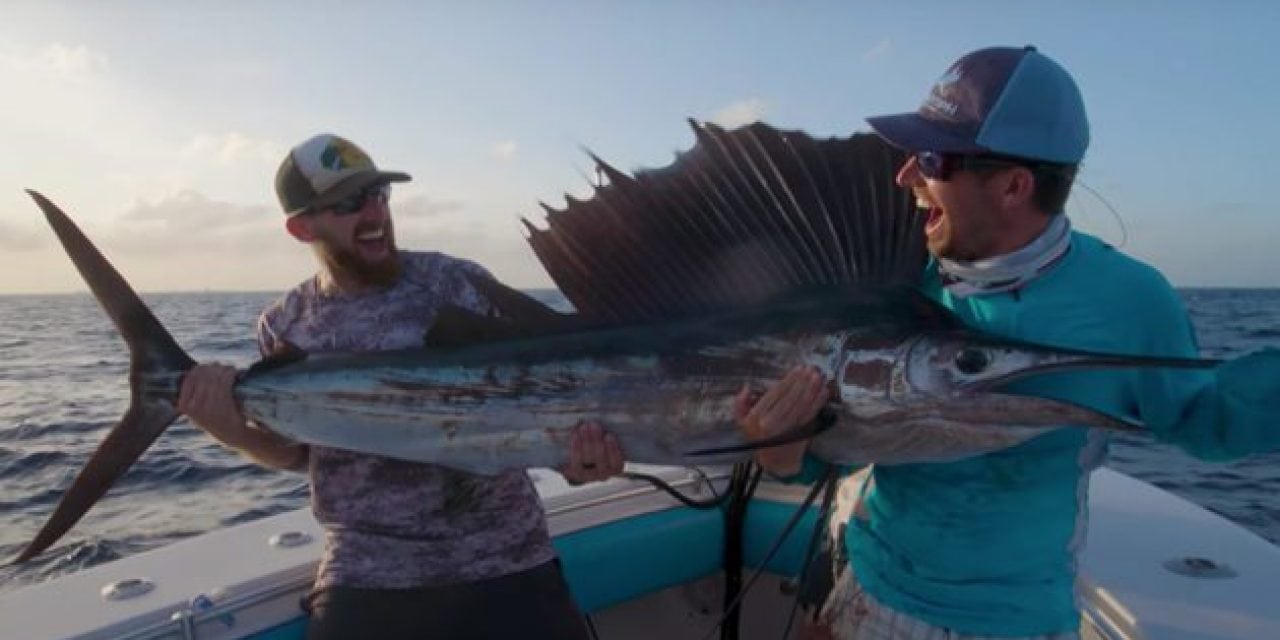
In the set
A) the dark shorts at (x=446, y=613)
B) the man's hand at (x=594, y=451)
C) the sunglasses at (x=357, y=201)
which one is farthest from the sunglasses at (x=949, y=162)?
the sunglasses at (x=357, y=201)

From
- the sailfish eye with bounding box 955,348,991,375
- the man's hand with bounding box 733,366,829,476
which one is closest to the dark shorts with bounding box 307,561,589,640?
the man's hand with bounding box 733,366,829,476

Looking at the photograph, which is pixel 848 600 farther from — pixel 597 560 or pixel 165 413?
pixel 165 413

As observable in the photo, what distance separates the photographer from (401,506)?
8.19ft

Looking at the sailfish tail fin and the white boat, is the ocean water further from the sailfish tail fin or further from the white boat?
the sailfish tail fin

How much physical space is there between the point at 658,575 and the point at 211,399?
5.16ft

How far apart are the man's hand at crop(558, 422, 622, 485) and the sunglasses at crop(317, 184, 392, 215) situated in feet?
3.79

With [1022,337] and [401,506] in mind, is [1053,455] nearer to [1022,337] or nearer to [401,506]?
[1022,337]

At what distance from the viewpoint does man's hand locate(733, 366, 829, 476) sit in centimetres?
162

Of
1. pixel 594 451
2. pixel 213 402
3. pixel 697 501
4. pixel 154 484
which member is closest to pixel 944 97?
pixel 594 451

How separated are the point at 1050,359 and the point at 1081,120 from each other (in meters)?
0.42

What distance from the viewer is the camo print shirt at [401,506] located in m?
2.47

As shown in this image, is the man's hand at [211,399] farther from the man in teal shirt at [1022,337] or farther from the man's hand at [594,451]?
the man in teal shirt at [1022,337]

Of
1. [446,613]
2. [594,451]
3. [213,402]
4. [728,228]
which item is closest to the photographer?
[594,451]

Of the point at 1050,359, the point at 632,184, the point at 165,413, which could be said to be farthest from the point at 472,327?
the point at 1050,359
